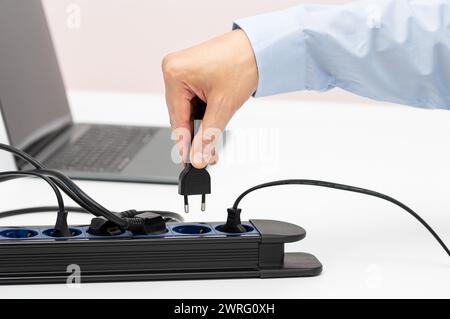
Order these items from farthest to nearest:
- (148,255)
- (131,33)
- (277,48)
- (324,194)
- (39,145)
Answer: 1. (131,33)
2. (39,145)
3. (324,194)
4. (277,48)
5. (148,255)

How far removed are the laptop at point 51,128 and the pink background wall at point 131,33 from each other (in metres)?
0.60

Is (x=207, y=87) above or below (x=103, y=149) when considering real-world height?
above

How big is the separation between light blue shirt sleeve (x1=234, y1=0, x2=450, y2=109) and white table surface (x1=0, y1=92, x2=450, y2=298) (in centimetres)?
16

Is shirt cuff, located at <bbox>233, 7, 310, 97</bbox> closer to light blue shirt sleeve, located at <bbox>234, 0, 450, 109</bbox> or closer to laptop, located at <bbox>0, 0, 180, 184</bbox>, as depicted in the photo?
light blue shirt sleeve, located at <bbox>234, 0, 450, 109</bbox>

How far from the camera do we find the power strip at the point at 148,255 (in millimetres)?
700

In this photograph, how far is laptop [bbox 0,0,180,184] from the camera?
1.08m

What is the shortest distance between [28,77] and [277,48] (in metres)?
0.49

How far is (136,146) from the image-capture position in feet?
3.87

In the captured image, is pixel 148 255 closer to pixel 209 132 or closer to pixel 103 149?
pixel 209 132

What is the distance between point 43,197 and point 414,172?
493 mm

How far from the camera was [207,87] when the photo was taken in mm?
787

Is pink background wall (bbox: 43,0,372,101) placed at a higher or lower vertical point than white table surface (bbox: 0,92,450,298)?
higher

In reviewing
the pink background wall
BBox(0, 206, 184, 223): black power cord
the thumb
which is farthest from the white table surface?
the pink background wall

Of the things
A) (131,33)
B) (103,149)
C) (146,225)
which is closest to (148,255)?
(146,225)
